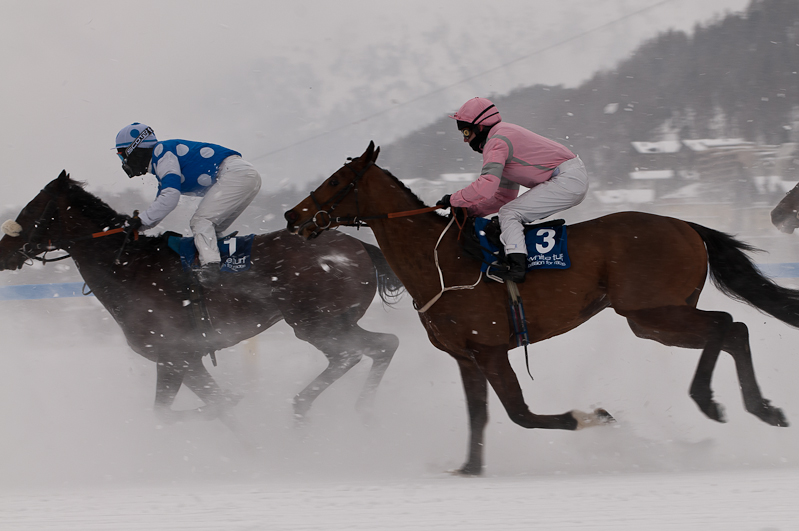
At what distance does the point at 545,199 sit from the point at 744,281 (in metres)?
1.16

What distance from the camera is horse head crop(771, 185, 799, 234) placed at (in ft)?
11.4

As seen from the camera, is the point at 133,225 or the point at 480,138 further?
the point at 133,225

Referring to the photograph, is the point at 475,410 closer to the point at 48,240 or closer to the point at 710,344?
the point at 710,344

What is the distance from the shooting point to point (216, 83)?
6383 millimetres

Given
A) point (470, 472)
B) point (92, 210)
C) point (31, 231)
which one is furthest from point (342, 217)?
point (31, 231)

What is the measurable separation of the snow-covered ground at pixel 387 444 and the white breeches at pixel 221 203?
134 centimetres

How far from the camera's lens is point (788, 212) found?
3504 millimetres

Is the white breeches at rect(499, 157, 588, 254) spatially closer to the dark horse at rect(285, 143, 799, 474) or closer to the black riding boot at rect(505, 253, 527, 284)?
the black riding boot at rect(505, 253, 527, 284)

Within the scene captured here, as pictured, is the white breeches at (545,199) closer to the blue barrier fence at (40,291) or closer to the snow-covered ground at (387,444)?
the snow-covered ground at (387,444)

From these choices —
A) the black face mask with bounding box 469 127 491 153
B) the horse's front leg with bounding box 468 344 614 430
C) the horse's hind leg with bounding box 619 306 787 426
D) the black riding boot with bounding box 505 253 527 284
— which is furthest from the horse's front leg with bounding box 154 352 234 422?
the horse's hind leg with bounding box 619 306 787 426

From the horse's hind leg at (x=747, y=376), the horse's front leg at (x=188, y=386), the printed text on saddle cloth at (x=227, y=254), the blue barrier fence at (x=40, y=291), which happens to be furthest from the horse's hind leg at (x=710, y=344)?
the blue barrier fence at (x=40, y=291)

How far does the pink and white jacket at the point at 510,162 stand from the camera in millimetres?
2760

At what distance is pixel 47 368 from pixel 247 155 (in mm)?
3001

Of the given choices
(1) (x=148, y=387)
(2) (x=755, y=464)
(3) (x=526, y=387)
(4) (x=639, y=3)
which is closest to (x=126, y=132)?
(1) (x=148, y=387)
